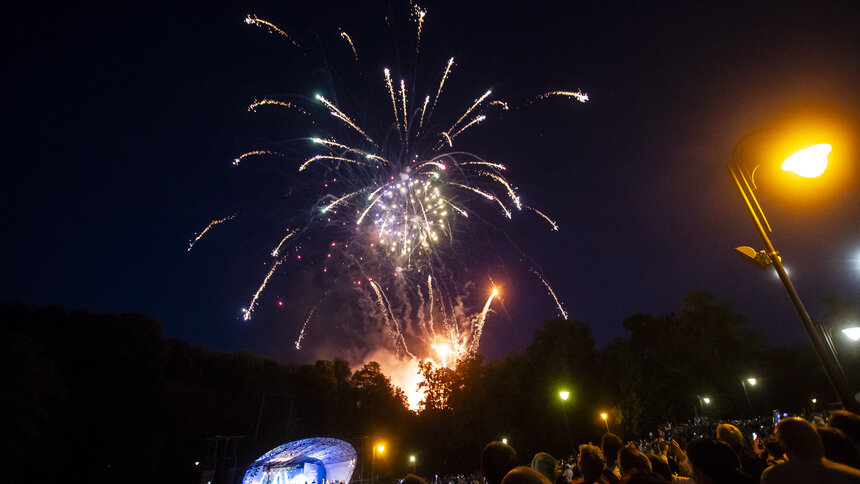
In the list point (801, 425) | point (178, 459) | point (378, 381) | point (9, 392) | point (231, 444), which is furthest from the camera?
point (378, 381)

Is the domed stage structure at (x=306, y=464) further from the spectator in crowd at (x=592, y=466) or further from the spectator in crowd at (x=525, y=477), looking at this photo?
the spectator in crowd at (x=525, y=477)

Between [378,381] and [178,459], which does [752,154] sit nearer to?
[178,459]

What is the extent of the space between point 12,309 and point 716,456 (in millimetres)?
44254

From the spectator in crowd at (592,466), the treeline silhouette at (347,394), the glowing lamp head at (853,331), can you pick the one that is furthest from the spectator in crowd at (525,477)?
the treeline silhouette at (347,394)

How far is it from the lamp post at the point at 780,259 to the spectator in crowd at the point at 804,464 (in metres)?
3.34

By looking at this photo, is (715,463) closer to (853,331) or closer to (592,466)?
(592,466)

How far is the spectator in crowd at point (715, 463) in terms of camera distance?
9.27 feet

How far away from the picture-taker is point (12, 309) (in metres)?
31.2

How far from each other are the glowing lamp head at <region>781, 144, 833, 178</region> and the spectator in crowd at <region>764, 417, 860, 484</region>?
457 centimetres

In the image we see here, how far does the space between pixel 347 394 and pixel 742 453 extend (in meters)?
46.6

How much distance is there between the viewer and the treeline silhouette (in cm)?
2741

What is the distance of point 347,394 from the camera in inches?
1844

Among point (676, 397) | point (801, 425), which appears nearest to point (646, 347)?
point (676, 397)

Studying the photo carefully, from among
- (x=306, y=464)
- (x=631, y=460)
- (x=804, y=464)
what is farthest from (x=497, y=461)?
(x=306, y=464)
